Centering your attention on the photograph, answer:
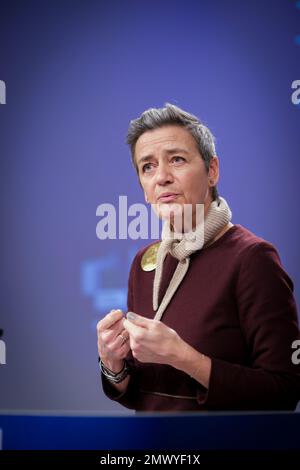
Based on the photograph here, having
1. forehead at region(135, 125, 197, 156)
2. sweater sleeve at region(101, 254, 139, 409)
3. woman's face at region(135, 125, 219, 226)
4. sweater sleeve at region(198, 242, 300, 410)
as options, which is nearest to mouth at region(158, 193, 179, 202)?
woman's face at region(135, 125, 219, 226)

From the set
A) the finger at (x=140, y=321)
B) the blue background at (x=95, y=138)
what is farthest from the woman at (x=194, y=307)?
the blue background at (x=95, y=138)

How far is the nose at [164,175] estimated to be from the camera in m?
1.23

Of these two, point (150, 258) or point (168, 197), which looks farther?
point (150, 258)

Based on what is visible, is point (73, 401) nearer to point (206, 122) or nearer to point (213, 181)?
point (213, 181)

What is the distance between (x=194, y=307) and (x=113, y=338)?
181 mm

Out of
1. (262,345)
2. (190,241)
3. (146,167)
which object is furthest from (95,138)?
(262,345)

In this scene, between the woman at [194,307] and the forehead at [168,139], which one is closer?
the woman at [194,307]

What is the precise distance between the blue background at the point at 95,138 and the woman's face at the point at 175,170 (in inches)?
10.3

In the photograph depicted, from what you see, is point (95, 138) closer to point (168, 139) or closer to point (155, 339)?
point (168, 139)

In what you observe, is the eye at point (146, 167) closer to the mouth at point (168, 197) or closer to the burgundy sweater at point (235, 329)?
the mouth at point (168, 197)

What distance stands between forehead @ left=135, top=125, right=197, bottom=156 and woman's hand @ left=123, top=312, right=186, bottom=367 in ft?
1.28

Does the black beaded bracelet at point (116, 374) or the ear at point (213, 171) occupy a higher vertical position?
the ear at point (213, 171)

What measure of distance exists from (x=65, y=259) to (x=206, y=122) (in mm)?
536

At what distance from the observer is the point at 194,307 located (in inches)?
45.6
